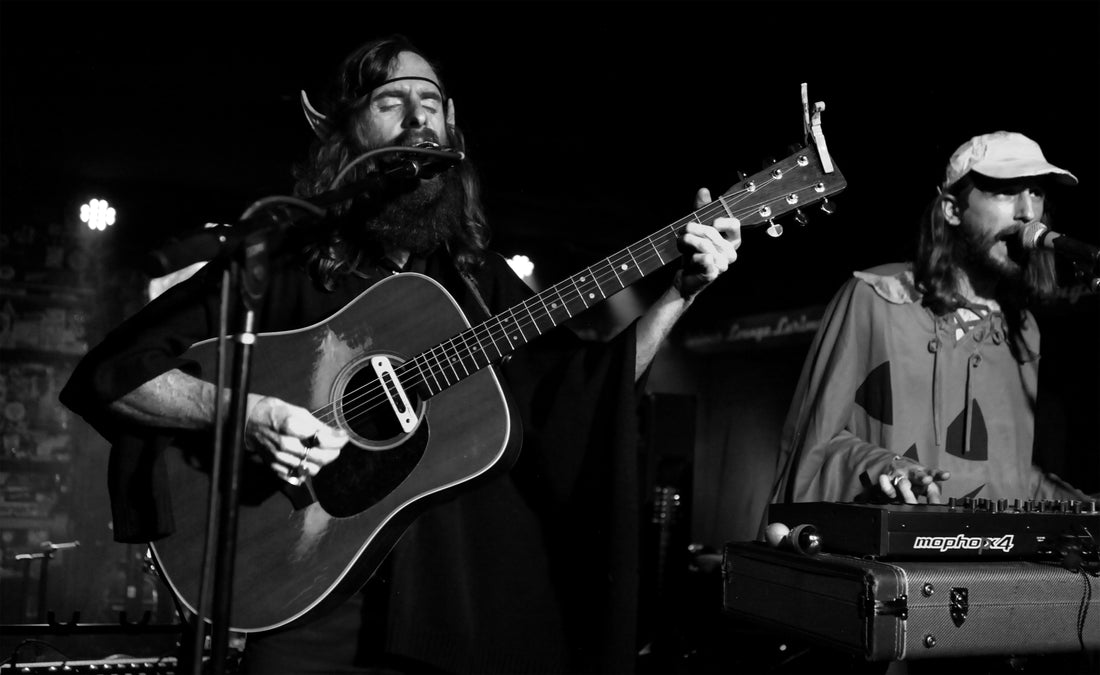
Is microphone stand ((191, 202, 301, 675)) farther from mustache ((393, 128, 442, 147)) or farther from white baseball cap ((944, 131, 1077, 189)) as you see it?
white baseball cap ((944, 131, 1077, 189))

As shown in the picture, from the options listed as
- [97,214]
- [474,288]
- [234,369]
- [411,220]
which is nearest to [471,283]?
[474,288]

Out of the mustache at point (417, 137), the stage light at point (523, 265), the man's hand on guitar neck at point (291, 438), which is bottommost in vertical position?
the man's hand on guitar neck at point (291, 438)

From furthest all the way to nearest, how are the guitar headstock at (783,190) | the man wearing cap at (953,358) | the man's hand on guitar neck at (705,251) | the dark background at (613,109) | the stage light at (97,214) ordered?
the stage light at (97,214) < the dark background at (613,109) < the man wearing cap at (953,358) < the guitar headstock at (783,190) < the man's hand on guitar neck at (705,251)

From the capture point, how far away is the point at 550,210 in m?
9.98

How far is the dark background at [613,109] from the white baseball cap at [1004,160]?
0.72 metres

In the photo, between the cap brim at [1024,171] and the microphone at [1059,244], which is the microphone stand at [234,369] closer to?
the microphone at [1059,244]

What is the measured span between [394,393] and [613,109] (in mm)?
5170

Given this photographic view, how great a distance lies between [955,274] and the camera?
2.98 metres

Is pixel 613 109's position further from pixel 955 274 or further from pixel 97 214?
pixel 97 214

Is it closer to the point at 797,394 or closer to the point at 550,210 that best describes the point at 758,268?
the point at 550,210

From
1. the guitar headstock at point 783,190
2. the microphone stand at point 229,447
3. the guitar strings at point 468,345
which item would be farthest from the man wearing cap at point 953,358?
the microphone stand at point 229,447

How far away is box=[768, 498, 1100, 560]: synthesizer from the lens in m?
2.25

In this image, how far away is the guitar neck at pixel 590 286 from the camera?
7.41 feet

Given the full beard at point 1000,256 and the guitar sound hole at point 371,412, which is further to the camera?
the full beard at point 1000,256
